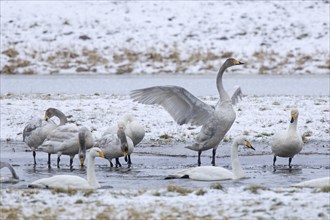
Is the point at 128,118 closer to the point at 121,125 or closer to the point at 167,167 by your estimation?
the point at 121,125

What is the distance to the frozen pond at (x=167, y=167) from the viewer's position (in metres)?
11.3

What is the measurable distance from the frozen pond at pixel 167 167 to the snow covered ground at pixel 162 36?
14.4m

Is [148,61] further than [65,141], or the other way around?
[148,61]

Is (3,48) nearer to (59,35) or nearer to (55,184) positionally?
(59,35)

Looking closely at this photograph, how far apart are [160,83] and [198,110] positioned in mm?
11632

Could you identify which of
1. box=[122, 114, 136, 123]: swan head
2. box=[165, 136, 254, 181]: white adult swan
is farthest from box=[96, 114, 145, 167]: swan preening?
box=[165, 136, 254, 181]: white adult swan

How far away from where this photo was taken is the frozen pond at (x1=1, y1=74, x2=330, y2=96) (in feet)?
78.4

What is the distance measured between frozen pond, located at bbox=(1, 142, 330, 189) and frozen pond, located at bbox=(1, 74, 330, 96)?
7615 millimetres

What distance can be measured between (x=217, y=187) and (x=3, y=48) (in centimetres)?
2488

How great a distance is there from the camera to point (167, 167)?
13.4 m

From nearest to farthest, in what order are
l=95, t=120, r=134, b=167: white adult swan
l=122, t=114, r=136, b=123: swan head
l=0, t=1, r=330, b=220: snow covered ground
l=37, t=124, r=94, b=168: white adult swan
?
l=0, t=1, r=330, b=220: snow covered ground → l=95, t=120, r=134, b=167: white adult swan → l=37, t=124, r=94, b=168: white adult swan → l=122, t=114, r=136, b=123: swan head

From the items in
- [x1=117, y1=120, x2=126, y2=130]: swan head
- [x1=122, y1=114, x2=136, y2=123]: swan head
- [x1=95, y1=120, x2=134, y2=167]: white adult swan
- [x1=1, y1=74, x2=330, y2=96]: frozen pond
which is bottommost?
[x1=95, y1=120, x2=134, y2=167]: white adult swan

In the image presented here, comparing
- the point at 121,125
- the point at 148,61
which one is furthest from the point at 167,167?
the point at 148,61

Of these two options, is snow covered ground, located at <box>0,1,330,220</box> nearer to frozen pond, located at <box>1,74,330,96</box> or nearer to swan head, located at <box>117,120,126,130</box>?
swan head, located at <box>117,120,126,130</box>
